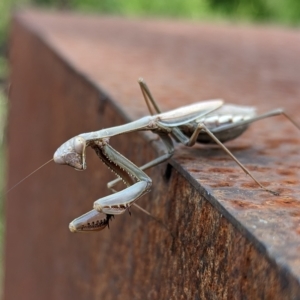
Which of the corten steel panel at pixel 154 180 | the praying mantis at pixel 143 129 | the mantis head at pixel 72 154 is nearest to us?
the corten steel panel at pixel 154 180

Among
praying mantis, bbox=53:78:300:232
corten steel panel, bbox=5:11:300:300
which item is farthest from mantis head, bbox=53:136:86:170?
corten steel panel, bbox=5:11:300:300

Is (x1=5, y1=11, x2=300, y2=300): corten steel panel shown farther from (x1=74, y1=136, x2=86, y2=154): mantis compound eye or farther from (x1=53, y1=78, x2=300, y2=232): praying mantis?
(x1=74, y1=136, x2=86, y2=154): mantis compound eye

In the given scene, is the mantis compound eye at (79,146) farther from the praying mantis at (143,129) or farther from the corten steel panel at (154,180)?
the corten steel panel at (154,180)

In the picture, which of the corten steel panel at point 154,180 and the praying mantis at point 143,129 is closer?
the corten steel panel at point 154,180

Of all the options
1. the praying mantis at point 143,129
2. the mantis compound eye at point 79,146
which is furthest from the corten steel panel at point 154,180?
the mantis compound eye at point 79,146

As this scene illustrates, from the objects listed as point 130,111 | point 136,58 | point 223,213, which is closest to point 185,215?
point 223,213

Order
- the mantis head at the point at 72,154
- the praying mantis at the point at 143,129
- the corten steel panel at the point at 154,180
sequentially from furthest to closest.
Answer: the mantis head at the point at 72,154 < the praying mantis at the point at 143,129 < the corten steel panel at the point at 154,180

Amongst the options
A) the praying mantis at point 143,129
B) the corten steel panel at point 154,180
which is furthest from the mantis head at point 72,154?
the corten steel panel at point 154,180
